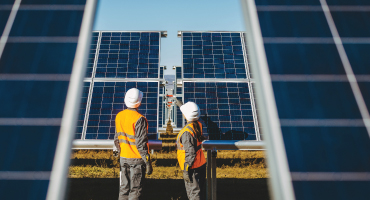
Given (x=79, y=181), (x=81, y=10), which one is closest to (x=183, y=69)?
(x=79, y=181)

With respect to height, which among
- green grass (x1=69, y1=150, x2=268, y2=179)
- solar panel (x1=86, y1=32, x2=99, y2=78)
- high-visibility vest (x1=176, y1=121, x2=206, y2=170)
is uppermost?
solar panel (x1=86, y1=32, x2=99, y2=78)

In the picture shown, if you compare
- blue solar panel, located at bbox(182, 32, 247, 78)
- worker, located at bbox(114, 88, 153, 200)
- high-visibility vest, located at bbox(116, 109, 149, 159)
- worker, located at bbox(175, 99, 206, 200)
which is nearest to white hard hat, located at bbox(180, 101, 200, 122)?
worker, located at bbox(175, 99, 206, 200)

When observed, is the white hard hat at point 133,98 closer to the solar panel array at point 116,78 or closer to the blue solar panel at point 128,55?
the solar panel array at point 116,78

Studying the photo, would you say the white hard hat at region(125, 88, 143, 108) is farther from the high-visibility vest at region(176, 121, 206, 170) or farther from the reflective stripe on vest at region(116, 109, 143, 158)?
the high-visibility vest at region(176, 121, 206, 170)

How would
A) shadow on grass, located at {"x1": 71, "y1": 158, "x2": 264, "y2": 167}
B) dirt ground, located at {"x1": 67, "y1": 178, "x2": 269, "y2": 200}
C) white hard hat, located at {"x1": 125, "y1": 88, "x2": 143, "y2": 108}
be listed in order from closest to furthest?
white hard hat, located at {"x1": 125, "y1": 88, "x2": 143, "y2": 108} → dirt ground, located at {"x1": 67, "y1": 178, "x2": 269, "y2": 200} → shadow on grass, located at {"x1": 71, "y1": 158, "x2": 264, "y2": 167}

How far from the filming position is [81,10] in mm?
2156

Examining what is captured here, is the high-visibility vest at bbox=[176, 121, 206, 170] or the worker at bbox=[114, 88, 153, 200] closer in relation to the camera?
the worker at bbox=[114, 88, 153, 200]

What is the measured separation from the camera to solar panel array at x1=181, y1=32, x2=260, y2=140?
6.52 m

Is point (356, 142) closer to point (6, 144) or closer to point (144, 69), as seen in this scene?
point (6, 144)

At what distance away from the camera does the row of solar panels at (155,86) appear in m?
6.50

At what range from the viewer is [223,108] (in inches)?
274

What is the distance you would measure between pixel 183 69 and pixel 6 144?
6.60 meters

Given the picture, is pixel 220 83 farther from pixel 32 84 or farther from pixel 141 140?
pixel 32 84

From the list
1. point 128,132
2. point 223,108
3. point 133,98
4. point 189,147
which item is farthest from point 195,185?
point 223,108
